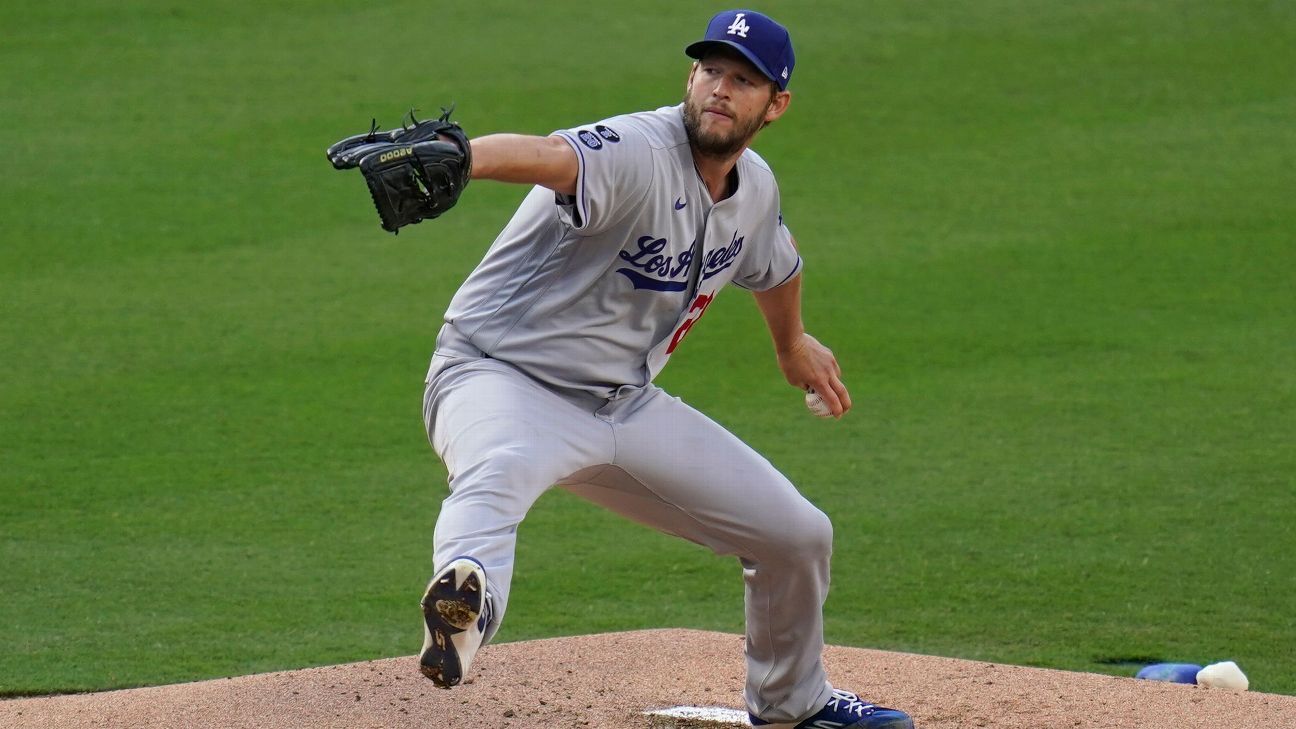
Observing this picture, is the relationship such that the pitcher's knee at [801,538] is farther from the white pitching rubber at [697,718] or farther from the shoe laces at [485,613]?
the shoe laces at [485,613]

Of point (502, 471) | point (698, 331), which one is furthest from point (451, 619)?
point (698, 331)

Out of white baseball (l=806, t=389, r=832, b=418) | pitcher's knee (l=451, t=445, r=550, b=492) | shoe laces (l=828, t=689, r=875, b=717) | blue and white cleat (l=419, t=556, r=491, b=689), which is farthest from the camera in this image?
white baseball (l=806, t=389, r=832, b=418)

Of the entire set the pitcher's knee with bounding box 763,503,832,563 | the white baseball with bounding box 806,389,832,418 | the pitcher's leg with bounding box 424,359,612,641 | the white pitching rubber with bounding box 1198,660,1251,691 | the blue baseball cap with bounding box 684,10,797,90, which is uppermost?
the blue baseball cap with bounding box 684,10,797,90

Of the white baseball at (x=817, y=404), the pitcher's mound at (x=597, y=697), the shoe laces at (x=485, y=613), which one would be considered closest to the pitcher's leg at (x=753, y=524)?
the pitcher's mound at (x=597, y=697)

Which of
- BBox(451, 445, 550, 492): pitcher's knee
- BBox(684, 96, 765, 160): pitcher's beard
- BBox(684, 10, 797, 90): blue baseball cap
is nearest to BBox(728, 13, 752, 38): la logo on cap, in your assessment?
BBox(684, 10, 797, 90): blue baseball cap

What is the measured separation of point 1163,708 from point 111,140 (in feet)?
28.1

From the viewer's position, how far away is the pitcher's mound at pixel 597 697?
4152 mm

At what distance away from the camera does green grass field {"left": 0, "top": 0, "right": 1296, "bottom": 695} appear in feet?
18.5

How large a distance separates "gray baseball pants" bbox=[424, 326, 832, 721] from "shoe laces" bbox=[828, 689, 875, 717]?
0.10 feet

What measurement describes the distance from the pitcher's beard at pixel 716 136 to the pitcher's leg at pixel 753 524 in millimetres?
641

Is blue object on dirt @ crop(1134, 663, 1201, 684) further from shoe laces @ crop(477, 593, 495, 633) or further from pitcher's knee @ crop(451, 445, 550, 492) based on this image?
shoe laces @ crop(477, 593, 495, 633)

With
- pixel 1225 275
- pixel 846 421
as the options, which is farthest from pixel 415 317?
pixel 1225 275

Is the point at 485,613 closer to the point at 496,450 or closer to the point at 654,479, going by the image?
the point at 496,450

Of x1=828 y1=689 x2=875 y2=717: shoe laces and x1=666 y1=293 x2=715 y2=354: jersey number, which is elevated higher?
x1=666 y1=293 x2=715 y2=354: jersey number
